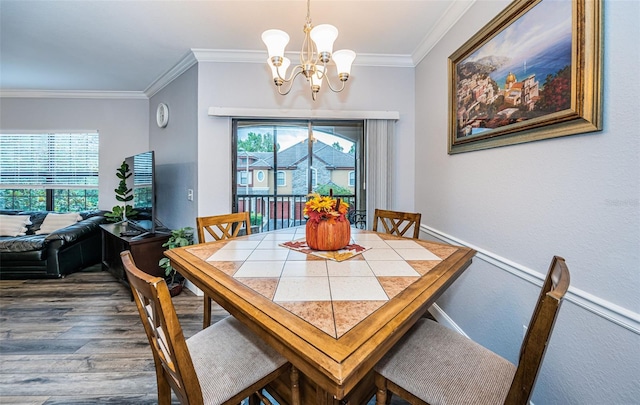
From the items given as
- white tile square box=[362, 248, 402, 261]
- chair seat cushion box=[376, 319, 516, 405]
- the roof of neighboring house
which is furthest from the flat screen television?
chair seat cushion box=[376, 319, 516, 405]

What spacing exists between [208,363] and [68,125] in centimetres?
489

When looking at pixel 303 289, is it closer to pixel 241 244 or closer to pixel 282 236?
pixel 241 244

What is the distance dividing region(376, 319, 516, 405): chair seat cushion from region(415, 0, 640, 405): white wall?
43 centimetres

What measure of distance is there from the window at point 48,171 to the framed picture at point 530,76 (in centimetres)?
505

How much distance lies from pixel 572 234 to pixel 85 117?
5644 mm

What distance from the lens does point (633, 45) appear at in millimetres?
950

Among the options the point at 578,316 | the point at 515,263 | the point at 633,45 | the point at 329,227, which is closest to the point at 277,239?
the point at 329,227

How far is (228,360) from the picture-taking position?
3.32 ft

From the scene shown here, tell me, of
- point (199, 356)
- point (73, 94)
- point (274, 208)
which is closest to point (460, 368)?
point (199, 356)

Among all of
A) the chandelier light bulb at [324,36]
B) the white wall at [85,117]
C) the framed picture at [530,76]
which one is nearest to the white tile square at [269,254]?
the chandelier light bulb at [324,36]

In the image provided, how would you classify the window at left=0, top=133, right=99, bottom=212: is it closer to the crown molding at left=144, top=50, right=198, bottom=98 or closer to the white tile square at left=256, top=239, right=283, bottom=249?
the crown molding at left=144, top=50, right=198, bottom=98

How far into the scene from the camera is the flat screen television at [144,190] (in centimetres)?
274

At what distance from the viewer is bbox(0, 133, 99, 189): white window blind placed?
13.6 ft

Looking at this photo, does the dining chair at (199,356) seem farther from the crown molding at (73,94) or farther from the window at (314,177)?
the crown molding at (73,94)
